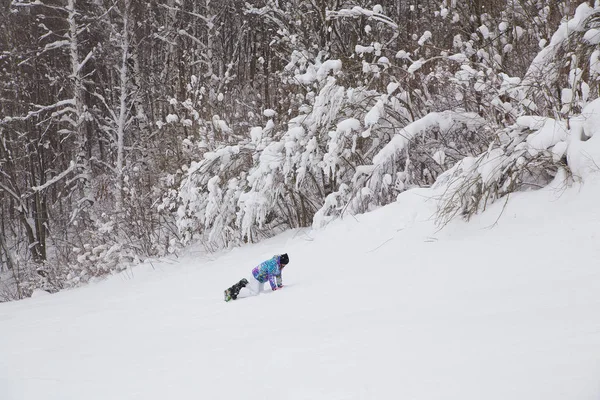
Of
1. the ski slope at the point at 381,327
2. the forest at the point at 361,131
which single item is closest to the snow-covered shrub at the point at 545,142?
the forest at the point at 361,131

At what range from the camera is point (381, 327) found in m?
2.72

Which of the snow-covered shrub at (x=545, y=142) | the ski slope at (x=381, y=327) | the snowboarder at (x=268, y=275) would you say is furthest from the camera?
the snowboarder at (x=268, y=275)

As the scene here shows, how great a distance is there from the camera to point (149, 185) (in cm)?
1193

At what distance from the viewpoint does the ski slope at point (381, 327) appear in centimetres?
196

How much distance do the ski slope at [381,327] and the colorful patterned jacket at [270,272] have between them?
20 cm

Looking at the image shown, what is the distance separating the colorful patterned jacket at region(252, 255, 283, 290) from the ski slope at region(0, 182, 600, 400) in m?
0.20

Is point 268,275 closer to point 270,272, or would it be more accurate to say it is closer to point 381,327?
point 270,272

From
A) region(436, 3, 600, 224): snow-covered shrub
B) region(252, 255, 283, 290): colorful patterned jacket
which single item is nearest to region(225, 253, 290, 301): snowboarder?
region(252, 255, 283, 290): colorful patterned jacket

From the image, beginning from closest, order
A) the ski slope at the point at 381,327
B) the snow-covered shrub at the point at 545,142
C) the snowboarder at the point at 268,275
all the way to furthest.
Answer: the ski slope at the point at 381,327 < the snow-covered shrub at the point at 545,142 < the snowboarder at the point at 268,275

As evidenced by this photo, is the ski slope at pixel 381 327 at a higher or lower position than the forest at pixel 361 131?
lower

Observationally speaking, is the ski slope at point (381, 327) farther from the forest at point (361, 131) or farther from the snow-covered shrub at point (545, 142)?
the forest at point (361, 131)

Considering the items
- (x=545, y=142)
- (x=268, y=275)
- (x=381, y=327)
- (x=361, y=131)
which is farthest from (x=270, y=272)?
(x=361, y=131)

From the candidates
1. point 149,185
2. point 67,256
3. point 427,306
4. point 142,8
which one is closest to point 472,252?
point 427,306

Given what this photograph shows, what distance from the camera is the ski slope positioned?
196 cm
